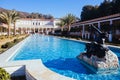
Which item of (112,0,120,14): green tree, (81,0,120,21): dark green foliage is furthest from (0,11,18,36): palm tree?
(112,0,120,14): green tree

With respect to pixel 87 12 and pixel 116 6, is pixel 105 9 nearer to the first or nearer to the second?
pixel 116 6

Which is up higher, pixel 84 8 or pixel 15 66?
pixel 84 8

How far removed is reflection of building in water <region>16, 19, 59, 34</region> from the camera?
7491cm

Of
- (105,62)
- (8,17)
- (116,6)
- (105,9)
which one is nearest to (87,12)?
(105,9)

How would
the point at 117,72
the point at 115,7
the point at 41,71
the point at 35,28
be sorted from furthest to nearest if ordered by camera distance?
1. the point at 35,28
2. the point at 115,7
3. the point at 117,72
4. the point at 41,71

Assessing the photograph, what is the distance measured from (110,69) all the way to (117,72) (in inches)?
17.8

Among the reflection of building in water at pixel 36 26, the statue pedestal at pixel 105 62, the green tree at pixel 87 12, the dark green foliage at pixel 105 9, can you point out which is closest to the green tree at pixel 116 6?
the dark green foliage at pixel 105 9

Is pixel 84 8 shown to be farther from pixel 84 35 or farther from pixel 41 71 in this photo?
pixel 41 71

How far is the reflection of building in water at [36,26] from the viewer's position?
74912mm

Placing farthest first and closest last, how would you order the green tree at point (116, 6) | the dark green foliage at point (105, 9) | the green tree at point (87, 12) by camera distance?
the green tree at point (87, 12) → the dark green foliage at point (105, 9) → the green tree at point (116, 6)

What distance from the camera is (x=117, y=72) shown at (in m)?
7.85

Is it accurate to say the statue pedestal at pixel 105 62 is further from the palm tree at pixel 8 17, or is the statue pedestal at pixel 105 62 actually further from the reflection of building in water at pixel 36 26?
Answer: the reflection of building in water at pixel 36 26

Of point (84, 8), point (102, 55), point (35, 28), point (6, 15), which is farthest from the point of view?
point (35, 28)

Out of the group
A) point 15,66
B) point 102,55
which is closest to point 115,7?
point 102,55
